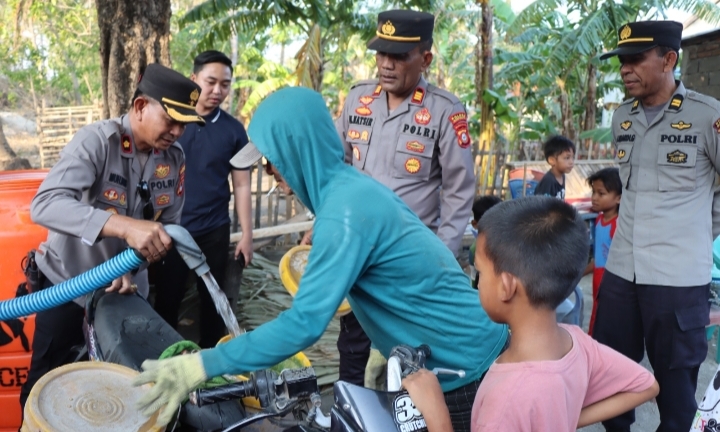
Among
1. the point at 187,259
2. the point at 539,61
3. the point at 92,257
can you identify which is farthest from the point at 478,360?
the point at 539,61

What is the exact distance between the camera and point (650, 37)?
3.02 meters

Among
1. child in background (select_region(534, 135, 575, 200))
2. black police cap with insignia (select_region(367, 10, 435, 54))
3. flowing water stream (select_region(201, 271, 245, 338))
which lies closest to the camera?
flowing water stream (select_region(201, 271, 245, 338))

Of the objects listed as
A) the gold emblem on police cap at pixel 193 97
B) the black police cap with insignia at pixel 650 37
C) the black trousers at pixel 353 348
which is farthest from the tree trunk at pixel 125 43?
the black police cap with insignia at pixel 650 37

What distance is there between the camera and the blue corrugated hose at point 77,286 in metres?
2.23

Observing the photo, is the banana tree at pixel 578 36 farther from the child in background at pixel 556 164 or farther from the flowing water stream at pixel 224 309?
the flowing water stream at pixel 224 309

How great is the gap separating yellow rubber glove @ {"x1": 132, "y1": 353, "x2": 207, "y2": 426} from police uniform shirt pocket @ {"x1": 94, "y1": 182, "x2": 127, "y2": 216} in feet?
3.85

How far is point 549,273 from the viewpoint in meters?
1.56

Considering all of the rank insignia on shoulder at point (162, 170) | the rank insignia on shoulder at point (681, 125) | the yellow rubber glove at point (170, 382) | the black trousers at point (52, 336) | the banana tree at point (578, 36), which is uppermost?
the banana tree at point (578, 36)

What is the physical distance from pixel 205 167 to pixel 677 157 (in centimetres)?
276

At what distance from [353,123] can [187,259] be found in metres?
1.61

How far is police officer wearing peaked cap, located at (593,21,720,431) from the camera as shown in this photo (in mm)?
3045

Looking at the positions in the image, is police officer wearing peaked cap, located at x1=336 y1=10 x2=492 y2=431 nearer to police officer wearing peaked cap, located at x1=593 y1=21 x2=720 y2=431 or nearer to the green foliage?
police officer wearing peaked cap, located at x1=593 y1=21 x2=720 y2=431

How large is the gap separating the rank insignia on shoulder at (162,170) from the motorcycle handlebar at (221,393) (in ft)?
4.56

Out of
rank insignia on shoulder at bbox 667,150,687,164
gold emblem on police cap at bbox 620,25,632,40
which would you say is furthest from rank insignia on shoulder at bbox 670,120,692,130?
gold emblem on police cap at bbox 620,25,632,40
